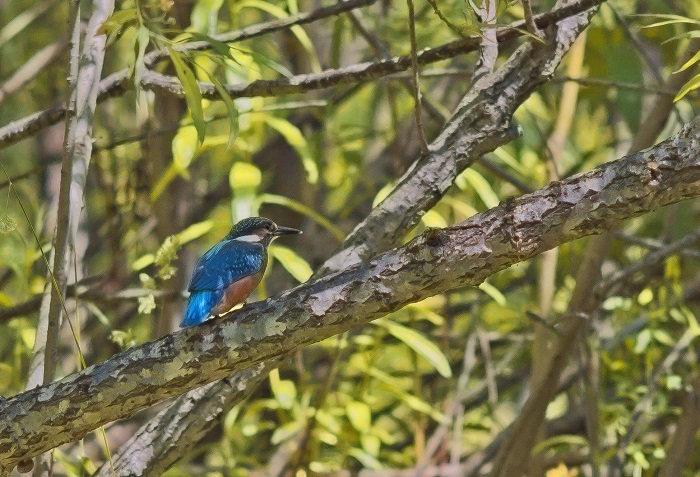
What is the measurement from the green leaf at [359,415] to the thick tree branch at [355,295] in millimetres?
1459

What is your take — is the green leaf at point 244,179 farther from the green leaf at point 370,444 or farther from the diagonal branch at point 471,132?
the green leaf at point 370,444

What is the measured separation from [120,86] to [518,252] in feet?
4.38

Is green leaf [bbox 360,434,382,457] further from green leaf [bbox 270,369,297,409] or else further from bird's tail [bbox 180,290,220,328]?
bird's tail [bbox 180,290,220,328]

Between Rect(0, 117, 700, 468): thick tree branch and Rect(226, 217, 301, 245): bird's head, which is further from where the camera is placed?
Rect(226, 217, 301, 245): bird's head

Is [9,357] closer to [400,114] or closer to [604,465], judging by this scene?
[400,114]

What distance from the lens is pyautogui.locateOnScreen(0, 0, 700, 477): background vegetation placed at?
3248mm

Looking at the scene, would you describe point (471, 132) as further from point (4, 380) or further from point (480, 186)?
point (4, 380)

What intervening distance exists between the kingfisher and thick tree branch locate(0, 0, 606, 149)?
1.46 ft

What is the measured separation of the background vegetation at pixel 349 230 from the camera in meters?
3.25

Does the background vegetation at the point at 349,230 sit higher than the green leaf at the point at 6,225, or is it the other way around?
the green leaf at the point at 6,225

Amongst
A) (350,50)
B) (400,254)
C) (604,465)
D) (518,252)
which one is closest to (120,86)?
(400,254)

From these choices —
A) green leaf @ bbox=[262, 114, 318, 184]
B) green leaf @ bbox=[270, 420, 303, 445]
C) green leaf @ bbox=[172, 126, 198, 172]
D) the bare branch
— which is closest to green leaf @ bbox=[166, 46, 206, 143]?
green leaf @ bbox=[172, 126, 198, 172]

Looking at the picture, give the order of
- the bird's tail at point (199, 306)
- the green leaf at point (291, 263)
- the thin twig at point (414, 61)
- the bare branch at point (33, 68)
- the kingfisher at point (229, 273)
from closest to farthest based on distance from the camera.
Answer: the thin twig at point (414, 61), the bird's tail at point (199, 306), the kingfisher at point (229, 273), the green leaf at point (291, 263), the bare branch at point (33, 68)

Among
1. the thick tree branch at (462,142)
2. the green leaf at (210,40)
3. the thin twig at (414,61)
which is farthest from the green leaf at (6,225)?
the thin twig at (414,61)
